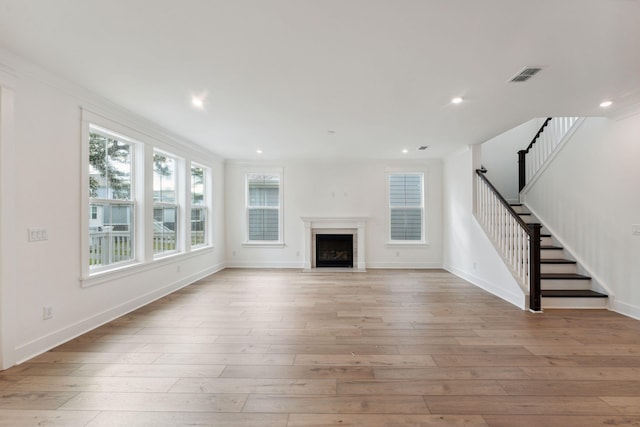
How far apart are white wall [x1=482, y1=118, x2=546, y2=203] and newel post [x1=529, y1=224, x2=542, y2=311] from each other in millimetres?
2971

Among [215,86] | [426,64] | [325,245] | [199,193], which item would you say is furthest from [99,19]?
[325,245]

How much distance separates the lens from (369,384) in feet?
7.25

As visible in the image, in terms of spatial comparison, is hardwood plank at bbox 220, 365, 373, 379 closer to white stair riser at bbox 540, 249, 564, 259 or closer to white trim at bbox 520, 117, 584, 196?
white stair riser at bbox 540, 249, 564, 259

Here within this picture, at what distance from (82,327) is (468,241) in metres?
6.02

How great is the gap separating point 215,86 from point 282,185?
413 centimetres

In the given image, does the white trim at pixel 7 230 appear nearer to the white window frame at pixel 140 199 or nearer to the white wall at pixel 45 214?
the white wall at pixel 45 214

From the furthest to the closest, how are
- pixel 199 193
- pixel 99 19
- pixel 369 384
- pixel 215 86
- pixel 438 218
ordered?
pixel 438 218, pixel 199 193, pixel 215 86, pixel 369 384, pixel 99 19

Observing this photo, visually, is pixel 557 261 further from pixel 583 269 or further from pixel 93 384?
pixel 93 384

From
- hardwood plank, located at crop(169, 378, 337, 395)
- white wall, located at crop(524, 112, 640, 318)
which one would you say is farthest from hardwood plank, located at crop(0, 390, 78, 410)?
white wall, located at crop(524, 112, 640, 318)

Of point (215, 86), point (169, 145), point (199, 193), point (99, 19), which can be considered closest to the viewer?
point (99, 19)

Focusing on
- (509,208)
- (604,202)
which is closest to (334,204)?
(509,208)

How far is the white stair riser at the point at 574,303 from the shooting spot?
393 cm

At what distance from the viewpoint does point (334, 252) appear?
23.9 ft

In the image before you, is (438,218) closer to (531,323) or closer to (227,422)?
(531,323)
